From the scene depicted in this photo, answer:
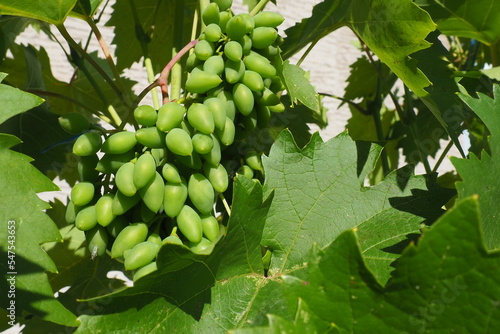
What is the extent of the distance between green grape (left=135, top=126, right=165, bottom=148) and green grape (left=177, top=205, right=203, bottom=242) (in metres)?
0.08

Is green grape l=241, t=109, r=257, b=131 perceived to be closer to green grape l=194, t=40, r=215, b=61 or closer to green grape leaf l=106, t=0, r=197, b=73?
green grape l=194, t=40, r=215, b=61

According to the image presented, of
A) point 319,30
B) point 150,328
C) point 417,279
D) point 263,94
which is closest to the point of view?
point 417,279

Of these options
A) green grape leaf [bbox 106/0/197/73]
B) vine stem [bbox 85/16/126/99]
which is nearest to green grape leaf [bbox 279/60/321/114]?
vine stem [bbox 85/16/126/99]

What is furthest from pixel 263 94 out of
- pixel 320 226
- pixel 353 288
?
pixel 353 288

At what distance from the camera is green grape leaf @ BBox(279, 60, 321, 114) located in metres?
0.60

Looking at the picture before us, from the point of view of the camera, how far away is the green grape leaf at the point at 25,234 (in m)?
0.55

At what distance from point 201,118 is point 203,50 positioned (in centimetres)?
9

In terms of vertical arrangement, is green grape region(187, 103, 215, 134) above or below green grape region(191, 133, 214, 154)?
above

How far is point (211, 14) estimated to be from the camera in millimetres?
620

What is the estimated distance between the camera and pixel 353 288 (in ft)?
1.37

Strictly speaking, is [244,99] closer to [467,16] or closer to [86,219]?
[86,219]

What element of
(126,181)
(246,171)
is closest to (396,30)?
(246,171)

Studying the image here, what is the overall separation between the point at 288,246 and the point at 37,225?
27cm

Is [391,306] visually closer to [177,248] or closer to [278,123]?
[177,248]
